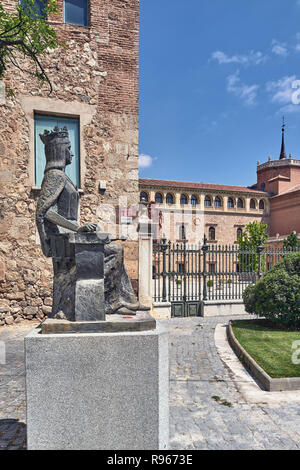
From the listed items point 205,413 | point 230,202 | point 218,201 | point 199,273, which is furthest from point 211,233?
point 205,413

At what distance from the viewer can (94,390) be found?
108 inches

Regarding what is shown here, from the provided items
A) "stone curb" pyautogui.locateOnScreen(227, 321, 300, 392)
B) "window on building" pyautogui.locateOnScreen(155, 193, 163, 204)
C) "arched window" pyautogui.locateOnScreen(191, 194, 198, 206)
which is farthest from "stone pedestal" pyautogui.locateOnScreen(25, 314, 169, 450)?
"arched window" pyautogui.locateOnScreen(191, 194, 198, 206)

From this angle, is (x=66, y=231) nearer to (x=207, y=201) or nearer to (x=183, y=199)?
(x=183, y=199)

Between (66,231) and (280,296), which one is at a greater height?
(66,231)

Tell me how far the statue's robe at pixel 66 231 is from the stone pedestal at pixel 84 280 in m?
0.28

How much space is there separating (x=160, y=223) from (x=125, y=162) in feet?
103

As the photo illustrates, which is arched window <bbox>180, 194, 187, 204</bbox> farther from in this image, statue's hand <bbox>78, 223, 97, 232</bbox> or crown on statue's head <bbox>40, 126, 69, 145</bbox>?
statue's hand <bbox>78, 223, 97, 232</bbox>

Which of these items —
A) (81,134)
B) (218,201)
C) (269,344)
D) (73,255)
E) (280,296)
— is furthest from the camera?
(218,201)

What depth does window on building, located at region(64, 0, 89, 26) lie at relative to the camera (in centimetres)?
969

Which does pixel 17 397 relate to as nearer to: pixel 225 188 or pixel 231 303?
pixel 231 303

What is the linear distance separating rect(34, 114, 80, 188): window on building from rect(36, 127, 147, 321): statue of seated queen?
6435 millimetres

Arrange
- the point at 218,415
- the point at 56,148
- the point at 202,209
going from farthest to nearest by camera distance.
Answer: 1. the point at 202,209
2. the point at 218,415
3. the point at 56,148

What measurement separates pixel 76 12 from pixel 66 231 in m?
9.83
